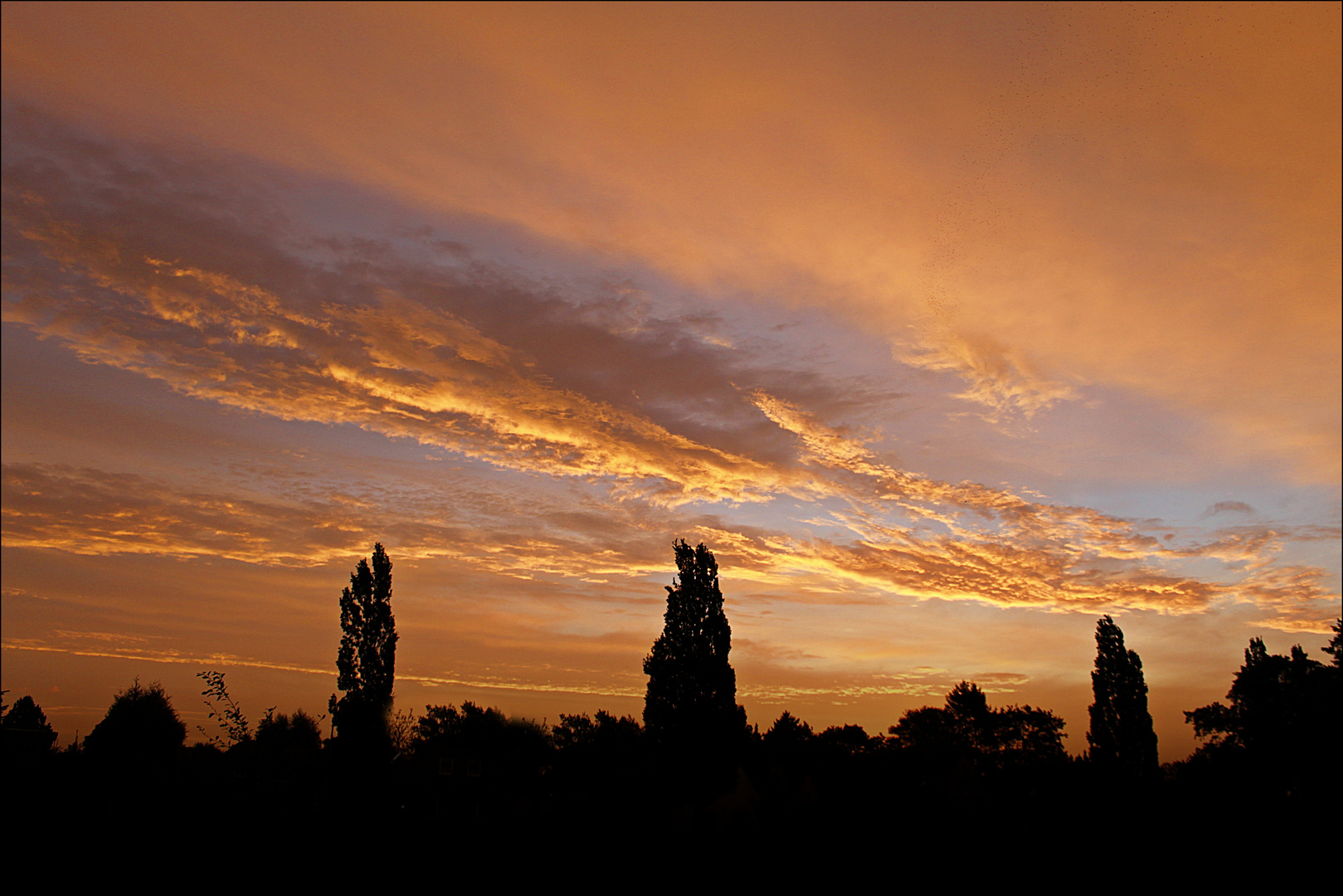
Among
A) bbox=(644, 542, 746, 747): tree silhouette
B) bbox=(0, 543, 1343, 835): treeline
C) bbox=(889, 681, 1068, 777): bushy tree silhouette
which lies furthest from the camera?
bbox=(889, 681, 1068, 777): bushy tree silhouette

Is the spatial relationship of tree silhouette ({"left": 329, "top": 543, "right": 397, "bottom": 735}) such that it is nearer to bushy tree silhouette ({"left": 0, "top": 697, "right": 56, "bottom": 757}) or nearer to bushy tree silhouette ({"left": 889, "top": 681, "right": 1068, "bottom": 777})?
bushy tree silhouette ({"left": 0, "top": 697, "right": 56, "bottom": 757})

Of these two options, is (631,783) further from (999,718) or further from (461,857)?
(999,718)

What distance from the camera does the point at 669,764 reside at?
2015 inches

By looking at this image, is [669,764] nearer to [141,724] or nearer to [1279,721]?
[141,724]

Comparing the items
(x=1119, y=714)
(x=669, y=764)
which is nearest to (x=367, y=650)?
(x=669, y=764)

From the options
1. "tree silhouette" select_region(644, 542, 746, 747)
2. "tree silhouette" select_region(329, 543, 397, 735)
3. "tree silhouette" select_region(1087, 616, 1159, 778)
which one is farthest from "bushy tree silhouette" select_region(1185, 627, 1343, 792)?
"tree silhouette" select_region(329, 543, 397, 735)

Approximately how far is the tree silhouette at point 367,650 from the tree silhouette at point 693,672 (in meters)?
18.6

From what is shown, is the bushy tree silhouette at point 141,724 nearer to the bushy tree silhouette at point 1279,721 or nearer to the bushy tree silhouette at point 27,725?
the bushy tree silhouette at point 27,725

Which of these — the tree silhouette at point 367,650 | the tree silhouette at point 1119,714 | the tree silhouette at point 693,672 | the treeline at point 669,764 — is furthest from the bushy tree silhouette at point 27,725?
the tree silhouette at point 1119,714

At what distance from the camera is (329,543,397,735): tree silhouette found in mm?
52906

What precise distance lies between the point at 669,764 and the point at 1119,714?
164 ft

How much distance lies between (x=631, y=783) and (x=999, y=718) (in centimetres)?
8304

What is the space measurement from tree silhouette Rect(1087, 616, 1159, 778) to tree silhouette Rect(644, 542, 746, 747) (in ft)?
144

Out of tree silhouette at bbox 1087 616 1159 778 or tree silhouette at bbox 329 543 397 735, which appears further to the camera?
tree silhouette at bbox 1087 616 1159 778
